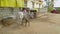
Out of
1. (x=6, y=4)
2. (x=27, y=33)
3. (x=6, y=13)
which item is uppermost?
(x=6, y=4)

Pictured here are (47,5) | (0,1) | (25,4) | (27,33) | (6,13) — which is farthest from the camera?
(47,5)

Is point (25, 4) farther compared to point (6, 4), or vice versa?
point (25, 4)

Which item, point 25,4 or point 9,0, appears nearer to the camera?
point 9,0

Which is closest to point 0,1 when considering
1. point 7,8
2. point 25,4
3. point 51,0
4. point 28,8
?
point 7,8

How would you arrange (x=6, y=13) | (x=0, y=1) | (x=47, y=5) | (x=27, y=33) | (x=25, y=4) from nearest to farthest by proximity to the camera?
1. (x=27, y=33)
2. (x=0, y=1)
3. (x=6, y=13)
4. (x=25, y=4)
5. (x=47, y=5)

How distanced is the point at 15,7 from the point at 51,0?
24.4 ft

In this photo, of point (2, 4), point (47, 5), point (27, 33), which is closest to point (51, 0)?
point (47, 5)

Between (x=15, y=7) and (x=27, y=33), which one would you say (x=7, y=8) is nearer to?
(x=15, y=7)

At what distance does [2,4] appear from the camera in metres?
6.53

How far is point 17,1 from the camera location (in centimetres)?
716

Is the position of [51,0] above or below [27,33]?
above

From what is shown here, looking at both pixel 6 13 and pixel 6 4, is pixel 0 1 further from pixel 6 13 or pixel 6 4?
pixel 6 13

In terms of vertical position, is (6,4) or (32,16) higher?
(6,4)

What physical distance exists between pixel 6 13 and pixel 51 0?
7.95 metres
